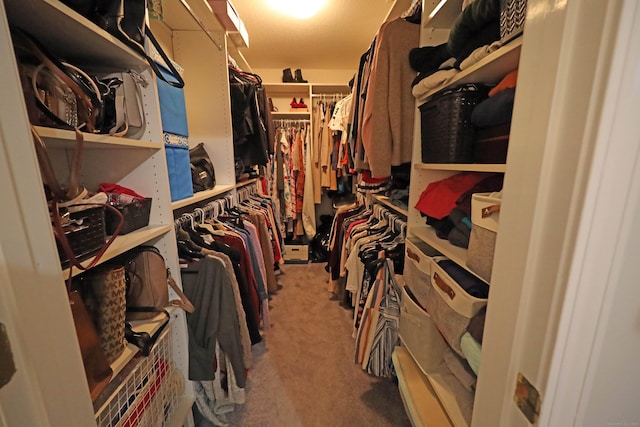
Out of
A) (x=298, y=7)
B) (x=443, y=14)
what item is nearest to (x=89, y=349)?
(x=443, y=14)

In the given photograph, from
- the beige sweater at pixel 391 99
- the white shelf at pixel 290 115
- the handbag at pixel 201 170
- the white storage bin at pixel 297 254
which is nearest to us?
the beige sweater at pixel 391 99

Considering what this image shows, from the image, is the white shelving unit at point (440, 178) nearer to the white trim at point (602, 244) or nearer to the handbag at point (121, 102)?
the white trim at point (602, 244)

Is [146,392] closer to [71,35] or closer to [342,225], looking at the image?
[71,35]

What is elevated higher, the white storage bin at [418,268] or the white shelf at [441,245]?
the white shelf at [441,245]

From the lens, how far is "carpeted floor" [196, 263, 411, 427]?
131cm

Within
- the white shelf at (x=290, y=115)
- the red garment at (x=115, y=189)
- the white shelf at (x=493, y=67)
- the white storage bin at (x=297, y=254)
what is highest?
the white shelf at (x=290, y=115)

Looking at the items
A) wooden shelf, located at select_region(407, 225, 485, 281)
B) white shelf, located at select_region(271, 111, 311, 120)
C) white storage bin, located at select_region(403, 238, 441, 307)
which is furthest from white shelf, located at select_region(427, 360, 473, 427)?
white shelf, located at select_region(271, 111, 311, 120)

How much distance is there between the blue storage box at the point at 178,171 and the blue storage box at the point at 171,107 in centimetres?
8

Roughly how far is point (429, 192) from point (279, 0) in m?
1.70

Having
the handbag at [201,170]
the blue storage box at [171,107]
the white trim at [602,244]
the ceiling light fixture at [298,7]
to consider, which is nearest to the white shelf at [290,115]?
the ceiling light fixture at [298,7]

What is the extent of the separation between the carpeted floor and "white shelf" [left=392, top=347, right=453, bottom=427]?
357 mm

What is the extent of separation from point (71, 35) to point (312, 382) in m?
1.82

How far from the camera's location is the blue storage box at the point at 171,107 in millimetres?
1014

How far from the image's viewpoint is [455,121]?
846mm
